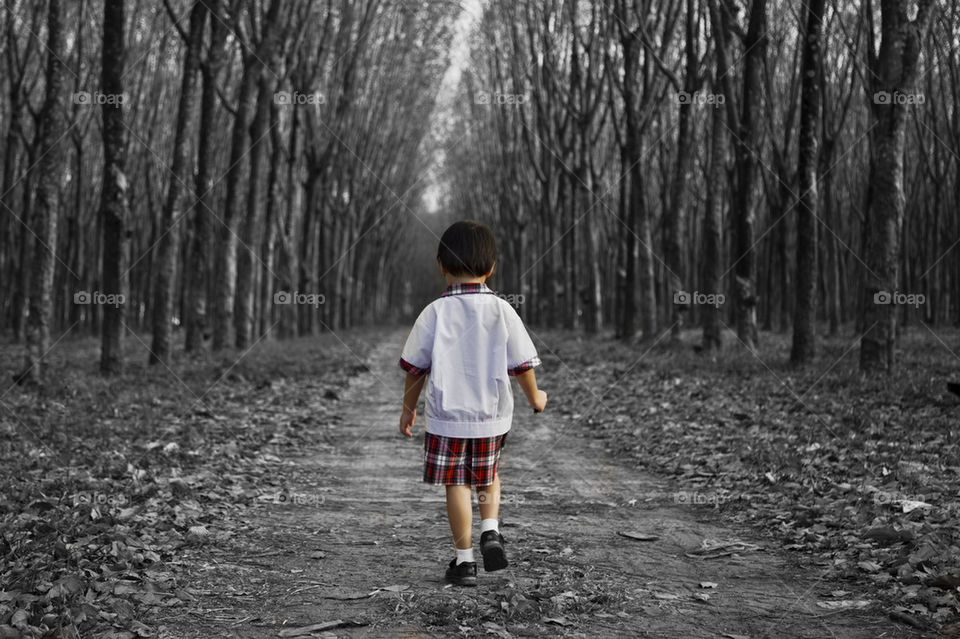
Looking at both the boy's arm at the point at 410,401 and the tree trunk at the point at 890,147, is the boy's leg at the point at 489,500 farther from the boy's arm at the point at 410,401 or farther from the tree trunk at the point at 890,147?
the tree trunk at the point at 890,147

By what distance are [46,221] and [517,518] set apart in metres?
7.98

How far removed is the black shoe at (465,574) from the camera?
157 inches

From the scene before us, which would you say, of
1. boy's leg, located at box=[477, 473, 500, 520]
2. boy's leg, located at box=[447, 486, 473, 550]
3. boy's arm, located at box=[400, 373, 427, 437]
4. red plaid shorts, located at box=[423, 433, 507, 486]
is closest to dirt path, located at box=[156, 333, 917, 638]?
boy's leg, located at box=[447, 486, 473, 550]

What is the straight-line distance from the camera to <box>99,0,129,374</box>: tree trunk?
11.2m

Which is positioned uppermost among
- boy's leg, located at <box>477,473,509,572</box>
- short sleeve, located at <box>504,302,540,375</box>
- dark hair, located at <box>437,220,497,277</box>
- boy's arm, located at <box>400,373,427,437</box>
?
dark hair, located at <box>437,220,497,277</box>

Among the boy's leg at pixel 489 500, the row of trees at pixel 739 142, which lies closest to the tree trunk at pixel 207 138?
the row of trees at pixel 739 142

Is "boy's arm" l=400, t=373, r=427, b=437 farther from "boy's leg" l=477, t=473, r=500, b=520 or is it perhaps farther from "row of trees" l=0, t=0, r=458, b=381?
"row of trees" l=0, t=0, r=458, b=381

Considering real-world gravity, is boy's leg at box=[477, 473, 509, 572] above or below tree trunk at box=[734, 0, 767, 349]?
below

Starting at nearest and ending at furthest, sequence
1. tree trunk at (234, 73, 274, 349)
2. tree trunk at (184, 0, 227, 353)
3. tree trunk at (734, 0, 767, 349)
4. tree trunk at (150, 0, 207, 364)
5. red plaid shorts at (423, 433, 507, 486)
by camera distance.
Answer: red plaid shorts at (423, 433, 507, 486), tree trunk at (734, 0, 767, 349), tree trunk at (150, 0, 207, 364), tree trunk at (184, 0, 227, 353), tree trunk at (234, 73, 274, 349)

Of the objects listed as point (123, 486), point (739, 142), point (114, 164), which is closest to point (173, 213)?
point (114, 164)

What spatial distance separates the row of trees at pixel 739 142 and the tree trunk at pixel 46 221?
31.7 feet

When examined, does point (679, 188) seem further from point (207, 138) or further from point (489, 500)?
point (489, 500)

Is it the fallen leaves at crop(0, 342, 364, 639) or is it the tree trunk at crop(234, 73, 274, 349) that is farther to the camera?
the tree trunk at crop(234, 73, 274, 349)

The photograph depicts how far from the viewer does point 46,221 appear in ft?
33.8
